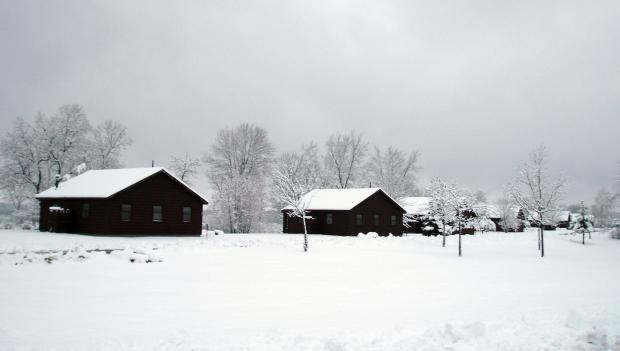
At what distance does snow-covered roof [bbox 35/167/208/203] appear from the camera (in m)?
34.2

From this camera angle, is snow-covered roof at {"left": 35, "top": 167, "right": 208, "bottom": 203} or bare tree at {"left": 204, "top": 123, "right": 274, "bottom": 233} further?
bare tree at {"left": 204, "top": 123, "right": 274, "bottom": 233}

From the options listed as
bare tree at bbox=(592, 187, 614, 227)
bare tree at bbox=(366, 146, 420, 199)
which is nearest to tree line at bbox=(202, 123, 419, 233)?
bare tree at bbox=(366, 146, 420, 199)

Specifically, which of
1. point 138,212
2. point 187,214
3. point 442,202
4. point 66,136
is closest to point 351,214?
point 442,202

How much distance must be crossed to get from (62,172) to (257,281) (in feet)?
132

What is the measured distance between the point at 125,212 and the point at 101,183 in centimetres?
428

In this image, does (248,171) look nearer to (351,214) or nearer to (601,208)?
(351,214)

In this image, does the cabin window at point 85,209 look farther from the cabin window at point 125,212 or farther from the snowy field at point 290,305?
the snowy field at point 290,305

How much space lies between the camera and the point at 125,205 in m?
34.4

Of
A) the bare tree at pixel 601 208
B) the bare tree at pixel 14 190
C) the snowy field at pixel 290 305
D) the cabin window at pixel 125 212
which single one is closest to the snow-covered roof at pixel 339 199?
the cabin window at pixel 125 212

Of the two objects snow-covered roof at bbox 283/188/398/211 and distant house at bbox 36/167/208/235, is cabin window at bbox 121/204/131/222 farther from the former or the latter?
snow-covered roof at bbox 283/188/398/211

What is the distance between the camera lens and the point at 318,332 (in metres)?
9.52

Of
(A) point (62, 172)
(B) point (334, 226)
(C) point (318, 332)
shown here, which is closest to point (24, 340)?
(C) point (318, 332)

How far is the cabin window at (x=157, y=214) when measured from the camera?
3587cm

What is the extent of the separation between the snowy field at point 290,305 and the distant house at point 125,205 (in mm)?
10634
